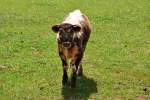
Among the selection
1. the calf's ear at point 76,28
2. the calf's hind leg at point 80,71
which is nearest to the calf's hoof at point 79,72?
the calf's hind leg at point 80,71

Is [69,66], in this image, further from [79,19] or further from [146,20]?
[146,20]

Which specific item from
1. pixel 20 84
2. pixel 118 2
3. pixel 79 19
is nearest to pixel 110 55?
pixel 79 19

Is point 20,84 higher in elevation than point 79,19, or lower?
lower

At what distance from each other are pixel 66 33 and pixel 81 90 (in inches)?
74.0

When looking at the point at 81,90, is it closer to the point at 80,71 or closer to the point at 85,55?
the point at 80,71

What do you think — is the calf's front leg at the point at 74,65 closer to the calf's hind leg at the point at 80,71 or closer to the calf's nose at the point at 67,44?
the calf's nose at the point at 67,44

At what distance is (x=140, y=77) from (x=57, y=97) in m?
3.16

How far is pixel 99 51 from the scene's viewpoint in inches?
672

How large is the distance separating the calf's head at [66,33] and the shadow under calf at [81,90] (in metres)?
1.41

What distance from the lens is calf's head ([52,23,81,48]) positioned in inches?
450

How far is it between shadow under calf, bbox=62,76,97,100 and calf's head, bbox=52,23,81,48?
55.4 inches

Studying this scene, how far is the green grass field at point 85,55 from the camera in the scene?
41.0ft

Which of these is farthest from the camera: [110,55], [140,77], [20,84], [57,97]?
[110,55]

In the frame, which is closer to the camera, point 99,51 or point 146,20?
point 99,51
